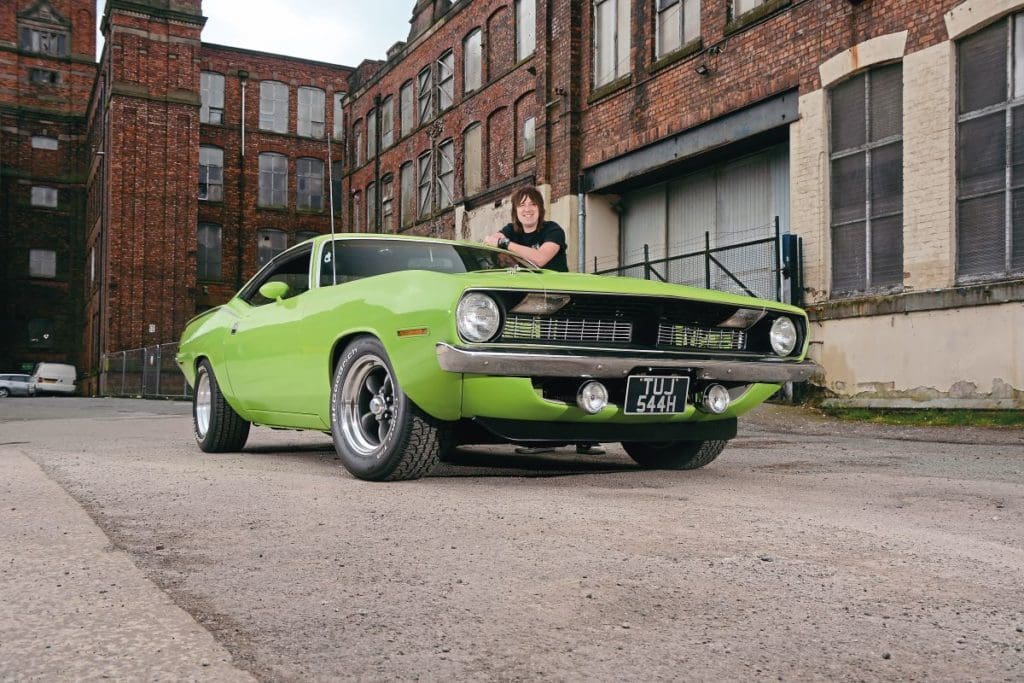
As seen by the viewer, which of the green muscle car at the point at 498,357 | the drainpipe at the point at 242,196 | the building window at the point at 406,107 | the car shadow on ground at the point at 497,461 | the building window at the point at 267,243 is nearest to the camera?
the green muscle car at the point at 498,357

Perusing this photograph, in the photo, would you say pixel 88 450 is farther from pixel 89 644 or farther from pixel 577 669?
pixel 577 669

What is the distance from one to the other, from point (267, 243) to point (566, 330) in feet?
132

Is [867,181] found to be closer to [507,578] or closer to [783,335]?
[783,335]

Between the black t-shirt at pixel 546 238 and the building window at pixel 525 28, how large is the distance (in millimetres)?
16282

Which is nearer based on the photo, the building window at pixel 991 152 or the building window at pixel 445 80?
the building window at pixel 991 152

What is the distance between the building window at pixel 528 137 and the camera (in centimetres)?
2322

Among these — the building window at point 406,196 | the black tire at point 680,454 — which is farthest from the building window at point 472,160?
the black tire at point 680,454

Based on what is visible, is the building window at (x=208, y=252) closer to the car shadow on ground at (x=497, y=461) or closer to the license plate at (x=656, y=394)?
the car shadow on ground at (x=497, y=461)

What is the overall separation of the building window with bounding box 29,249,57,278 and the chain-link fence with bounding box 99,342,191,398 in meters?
13.1

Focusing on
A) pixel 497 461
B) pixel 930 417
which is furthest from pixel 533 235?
pixel 930 417

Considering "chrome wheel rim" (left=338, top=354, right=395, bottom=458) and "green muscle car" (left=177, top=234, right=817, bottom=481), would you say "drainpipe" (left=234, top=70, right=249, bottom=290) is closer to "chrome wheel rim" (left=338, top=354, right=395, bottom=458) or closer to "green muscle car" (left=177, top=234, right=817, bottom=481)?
"green muscle car" (left=177, top=234, right=817, bottom=481)

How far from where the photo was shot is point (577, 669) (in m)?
1.99

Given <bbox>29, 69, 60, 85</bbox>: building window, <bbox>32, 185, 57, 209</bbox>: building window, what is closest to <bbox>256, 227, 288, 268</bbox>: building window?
<bbox>32, 185, 57, 209</bbox>: building window

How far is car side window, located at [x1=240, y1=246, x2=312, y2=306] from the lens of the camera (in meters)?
6.16
